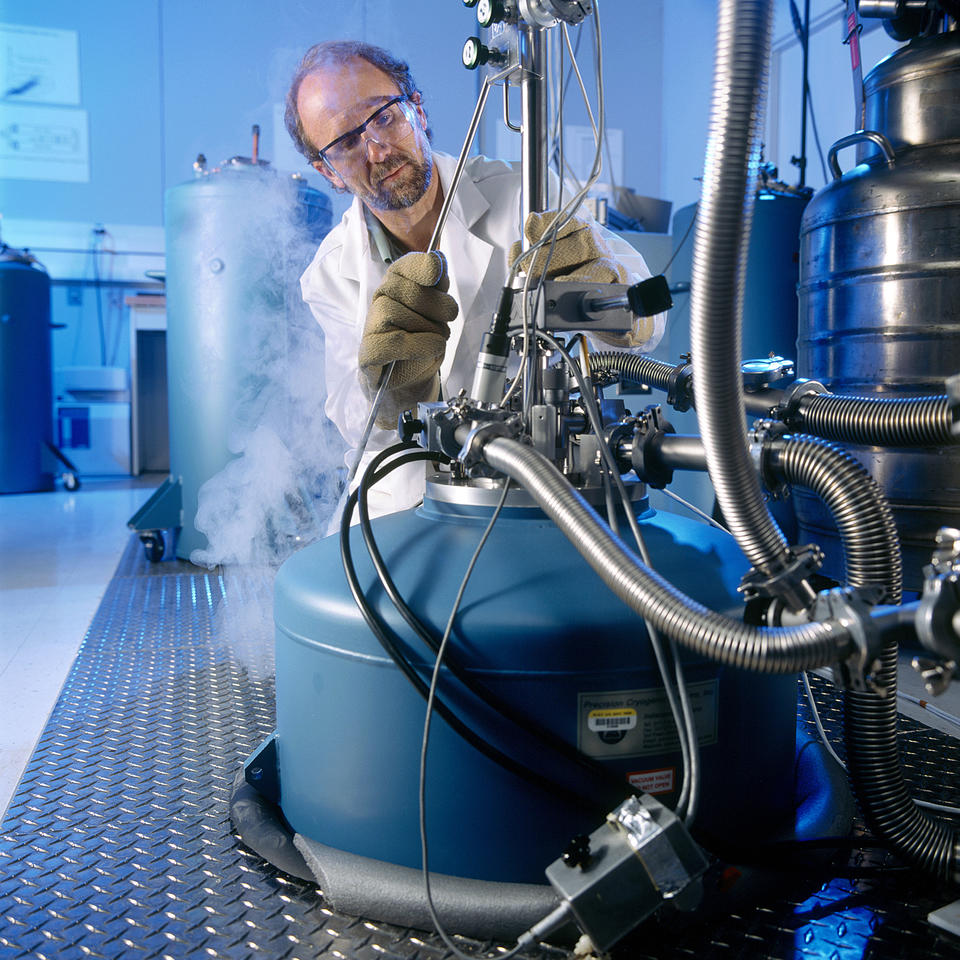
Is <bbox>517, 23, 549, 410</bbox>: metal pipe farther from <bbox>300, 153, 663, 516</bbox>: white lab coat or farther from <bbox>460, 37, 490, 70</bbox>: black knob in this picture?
<bbox>300, 153, 663, 516</bbox>: white lab coat

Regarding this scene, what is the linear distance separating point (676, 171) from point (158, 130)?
2.87 m

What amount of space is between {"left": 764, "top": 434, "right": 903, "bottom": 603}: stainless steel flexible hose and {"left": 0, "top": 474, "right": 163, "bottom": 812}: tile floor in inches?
35.7

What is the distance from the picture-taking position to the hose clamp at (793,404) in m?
0.72

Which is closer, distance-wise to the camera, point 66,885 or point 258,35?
point 66,885

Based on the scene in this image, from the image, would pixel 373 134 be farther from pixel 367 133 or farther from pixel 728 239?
pixel 728 239

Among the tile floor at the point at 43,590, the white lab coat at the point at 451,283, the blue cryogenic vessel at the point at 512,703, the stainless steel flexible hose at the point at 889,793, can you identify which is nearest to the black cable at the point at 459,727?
the blue cryogenic vessel at the point at 512,703

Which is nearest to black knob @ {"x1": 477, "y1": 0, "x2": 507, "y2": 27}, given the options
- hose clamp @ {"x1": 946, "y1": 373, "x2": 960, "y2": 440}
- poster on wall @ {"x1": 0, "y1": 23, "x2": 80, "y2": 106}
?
hose clamp @ {"x1": 946, "y1": 373, "x2": 960, "y2": 440}

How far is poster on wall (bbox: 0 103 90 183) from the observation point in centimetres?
457

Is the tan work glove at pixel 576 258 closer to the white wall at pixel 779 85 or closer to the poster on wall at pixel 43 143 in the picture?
the white wall at pixel 779 85

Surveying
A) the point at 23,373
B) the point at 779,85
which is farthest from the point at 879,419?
the point at 23,373

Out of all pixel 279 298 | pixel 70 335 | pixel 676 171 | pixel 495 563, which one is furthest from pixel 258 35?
pixel 495 563

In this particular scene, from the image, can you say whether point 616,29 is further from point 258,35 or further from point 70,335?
point 70,335

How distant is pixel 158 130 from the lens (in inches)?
184

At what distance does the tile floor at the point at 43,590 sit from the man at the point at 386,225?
2.07ft
